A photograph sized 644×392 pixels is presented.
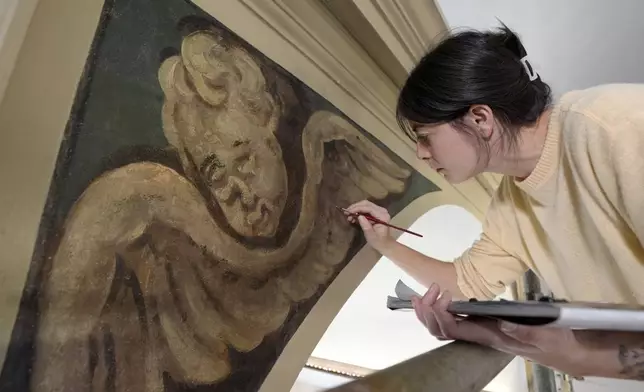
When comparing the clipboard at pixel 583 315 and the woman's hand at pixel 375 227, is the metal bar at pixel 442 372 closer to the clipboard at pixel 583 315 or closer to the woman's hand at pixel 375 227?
the clipboard at pixel 583 315

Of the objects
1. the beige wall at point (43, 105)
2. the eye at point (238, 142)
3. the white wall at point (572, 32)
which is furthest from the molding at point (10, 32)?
the white wall at point (572, 32)

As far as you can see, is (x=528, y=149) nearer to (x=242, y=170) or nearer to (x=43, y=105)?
(x=242, y=170)

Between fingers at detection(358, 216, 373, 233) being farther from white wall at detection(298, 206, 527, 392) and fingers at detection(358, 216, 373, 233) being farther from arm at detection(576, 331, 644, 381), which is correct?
white wall at detection(298, 206, 527, 392)

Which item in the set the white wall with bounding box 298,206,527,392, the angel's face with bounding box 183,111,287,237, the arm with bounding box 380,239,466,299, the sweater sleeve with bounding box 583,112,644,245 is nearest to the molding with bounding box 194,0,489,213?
the angel's face with bounding box 183,111,287,237

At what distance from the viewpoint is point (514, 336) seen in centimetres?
90

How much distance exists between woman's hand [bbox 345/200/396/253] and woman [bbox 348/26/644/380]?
8.5 inches

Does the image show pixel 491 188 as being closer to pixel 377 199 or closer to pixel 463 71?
pixel 377 199

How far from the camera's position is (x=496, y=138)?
3.40ft

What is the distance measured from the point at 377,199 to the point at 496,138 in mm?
384

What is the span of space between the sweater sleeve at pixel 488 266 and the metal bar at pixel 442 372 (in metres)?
0.17

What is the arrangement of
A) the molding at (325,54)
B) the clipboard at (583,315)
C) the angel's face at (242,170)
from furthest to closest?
1. the molding at (325,54)
2. the angel's face at (242,170)
3. the clipboard at (583,315)

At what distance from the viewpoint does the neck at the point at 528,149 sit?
1040mm

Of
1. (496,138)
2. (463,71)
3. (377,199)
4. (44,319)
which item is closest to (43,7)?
(44,319)

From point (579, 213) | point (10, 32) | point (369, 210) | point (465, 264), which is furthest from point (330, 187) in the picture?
point (10, 32)
